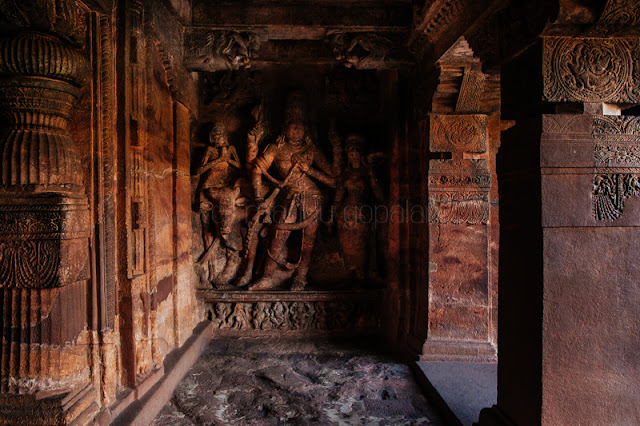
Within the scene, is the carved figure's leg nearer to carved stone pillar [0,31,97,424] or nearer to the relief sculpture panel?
the relief sculpture panel

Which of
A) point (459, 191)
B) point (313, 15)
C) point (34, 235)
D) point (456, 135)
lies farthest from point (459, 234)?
point (34, 235)

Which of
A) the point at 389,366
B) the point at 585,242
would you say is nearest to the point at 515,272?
the point at 585,242

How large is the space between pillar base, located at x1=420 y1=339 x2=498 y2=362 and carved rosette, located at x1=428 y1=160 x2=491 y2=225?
1.23 metres

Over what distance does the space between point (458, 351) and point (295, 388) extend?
5.47ft

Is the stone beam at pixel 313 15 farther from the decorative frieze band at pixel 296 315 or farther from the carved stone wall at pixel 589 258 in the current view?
the decorative frieze band at pixel 296 315

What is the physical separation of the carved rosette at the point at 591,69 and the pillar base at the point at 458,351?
2663 millimetres

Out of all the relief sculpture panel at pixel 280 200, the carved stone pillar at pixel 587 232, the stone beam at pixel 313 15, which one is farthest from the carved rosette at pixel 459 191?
the carved stone pillar at pixel 587 232

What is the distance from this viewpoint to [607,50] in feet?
6.73

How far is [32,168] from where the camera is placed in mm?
2240

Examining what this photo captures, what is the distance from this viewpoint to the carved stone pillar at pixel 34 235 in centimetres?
221

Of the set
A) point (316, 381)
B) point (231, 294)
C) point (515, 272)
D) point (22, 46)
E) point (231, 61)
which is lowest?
point (316, 381)

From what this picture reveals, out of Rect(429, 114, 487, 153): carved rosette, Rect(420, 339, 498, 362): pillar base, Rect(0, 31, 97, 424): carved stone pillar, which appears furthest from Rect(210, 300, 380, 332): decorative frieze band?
Rect(0, 31, 97, 424): carved stone pillar

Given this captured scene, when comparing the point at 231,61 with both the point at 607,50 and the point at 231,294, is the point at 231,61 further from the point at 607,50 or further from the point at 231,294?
the point at 607,50

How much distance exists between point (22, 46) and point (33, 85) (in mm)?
210
